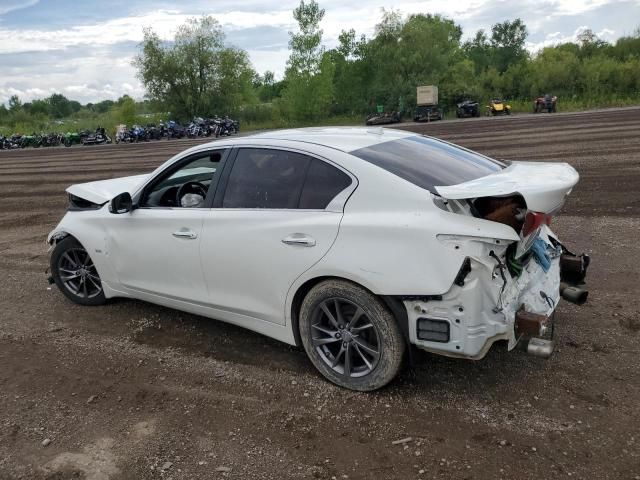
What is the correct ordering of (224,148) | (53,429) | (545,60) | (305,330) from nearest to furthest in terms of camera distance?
(53,429) < (305,330) < (224,148) < (545,60)

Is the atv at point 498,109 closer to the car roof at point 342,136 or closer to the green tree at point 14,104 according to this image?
the car roof at point 342,136

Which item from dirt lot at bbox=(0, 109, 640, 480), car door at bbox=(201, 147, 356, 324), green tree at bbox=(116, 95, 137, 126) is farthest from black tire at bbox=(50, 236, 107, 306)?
green tree at bbox=(116, 95, 137, 126)

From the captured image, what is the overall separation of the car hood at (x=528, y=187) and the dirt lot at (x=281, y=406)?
1.23m

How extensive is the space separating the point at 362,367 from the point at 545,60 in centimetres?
5978

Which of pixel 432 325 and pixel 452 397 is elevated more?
pixel 432 325

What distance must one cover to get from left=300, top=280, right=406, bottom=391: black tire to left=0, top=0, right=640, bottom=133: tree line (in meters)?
43.7

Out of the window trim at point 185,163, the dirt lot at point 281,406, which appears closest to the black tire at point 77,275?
the dirt lot at point 281,406

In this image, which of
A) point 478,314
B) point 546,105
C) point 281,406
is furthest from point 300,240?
point 546,105

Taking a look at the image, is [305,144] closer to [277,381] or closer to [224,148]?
[224,148]

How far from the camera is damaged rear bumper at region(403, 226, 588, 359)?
2.94m

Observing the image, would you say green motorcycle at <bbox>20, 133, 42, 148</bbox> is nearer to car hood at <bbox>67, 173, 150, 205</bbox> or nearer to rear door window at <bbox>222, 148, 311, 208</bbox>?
car hood at <bbox>67, 173, 150, 205</bbox>

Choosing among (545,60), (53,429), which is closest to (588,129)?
(53,429)

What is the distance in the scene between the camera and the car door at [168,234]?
13.4 ft

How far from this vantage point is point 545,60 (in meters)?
55.2
